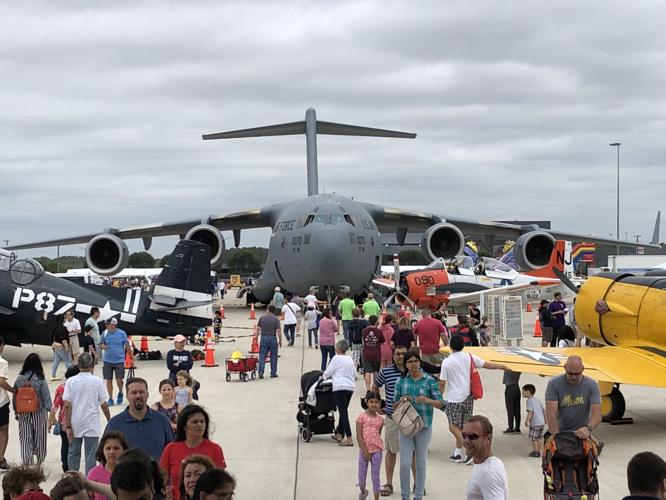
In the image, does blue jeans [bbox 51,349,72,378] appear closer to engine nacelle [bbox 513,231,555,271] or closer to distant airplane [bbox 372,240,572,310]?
distant airplane [bbox 372,240,572,310]

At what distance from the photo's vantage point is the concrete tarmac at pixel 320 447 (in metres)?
7.59

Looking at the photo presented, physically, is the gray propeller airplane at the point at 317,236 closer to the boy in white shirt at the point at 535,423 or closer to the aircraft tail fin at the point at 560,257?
the aircraft tail fin at the point at 560,257

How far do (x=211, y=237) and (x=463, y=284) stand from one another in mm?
9002

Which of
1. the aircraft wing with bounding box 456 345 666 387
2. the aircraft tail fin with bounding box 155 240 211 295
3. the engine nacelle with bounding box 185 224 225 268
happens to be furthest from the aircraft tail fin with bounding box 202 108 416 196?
the aircraft wing with bounding box 456 345 666 387

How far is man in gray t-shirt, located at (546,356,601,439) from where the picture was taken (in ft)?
23.4

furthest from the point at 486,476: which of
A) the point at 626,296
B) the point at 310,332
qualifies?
the point at 310,332

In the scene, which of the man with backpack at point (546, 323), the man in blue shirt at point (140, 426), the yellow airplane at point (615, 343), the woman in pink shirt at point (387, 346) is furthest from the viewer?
the man with backpack at point (546, 323)

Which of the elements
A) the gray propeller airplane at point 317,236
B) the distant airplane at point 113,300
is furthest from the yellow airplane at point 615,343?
the gray propeller airplane at point 317,236

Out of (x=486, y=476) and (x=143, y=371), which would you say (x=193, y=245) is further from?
(x=486, y=476)

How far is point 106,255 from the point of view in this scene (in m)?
27.9

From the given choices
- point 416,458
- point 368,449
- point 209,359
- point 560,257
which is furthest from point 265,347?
point 560,257

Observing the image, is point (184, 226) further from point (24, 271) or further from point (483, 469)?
point (483, 469)

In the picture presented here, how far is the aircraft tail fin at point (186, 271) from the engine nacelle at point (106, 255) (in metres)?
10.9

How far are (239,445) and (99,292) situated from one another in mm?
8618
